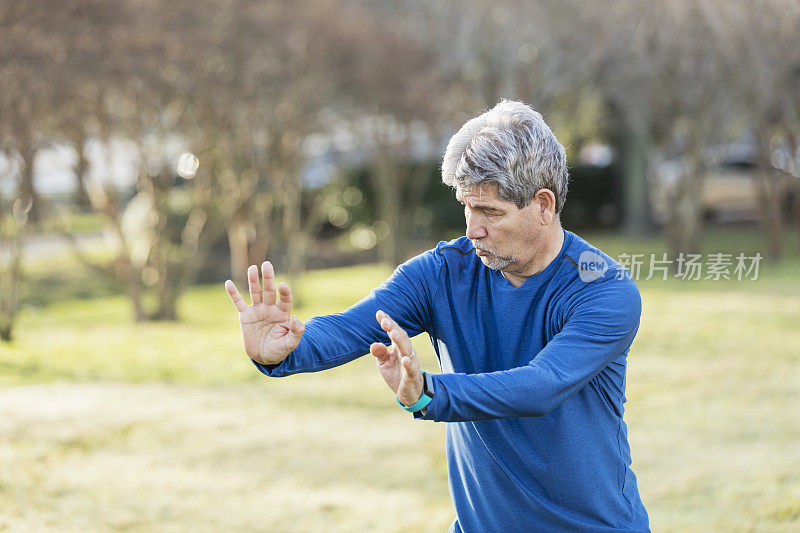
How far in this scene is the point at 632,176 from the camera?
66.3 feet

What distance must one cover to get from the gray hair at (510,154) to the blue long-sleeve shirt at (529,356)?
0.22m

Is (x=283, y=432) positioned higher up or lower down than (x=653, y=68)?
lower down

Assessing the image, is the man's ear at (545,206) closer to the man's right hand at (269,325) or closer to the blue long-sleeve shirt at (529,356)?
the blue long-sleeve shirt at (529,356)

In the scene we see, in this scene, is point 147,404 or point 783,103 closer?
point 147,404

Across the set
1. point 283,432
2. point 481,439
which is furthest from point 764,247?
point 481,439

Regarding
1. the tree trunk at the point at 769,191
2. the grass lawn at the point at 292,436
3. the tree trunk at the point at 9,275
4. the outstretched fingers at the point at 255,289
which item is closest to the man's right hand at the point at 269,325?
the outstretched fingers at the point at 255,289

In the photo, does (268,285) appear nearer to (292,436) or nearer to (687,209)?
(292,436)

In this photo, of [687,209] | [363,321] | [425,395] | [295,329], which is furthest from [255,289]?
[687,209]

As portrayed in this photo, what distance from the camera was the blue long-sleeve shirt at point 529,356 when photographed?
2150mm

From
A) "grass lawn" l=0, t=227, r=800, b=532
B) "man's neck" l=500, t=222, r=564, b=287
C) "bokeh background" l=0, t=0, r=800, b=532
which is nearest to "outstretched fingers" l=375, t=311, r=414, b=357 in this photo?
"man's neck" l=500, t=222, r=564, b=287

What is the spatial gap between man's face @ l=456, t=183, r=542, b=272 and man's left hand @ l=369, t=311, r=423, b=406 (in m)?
0.38

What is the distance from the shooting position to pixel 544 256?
2.23 m

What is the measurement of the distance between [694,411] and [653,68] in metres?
8.54

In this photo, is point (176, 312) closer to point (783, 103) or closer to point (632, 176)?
point (783, 103)
